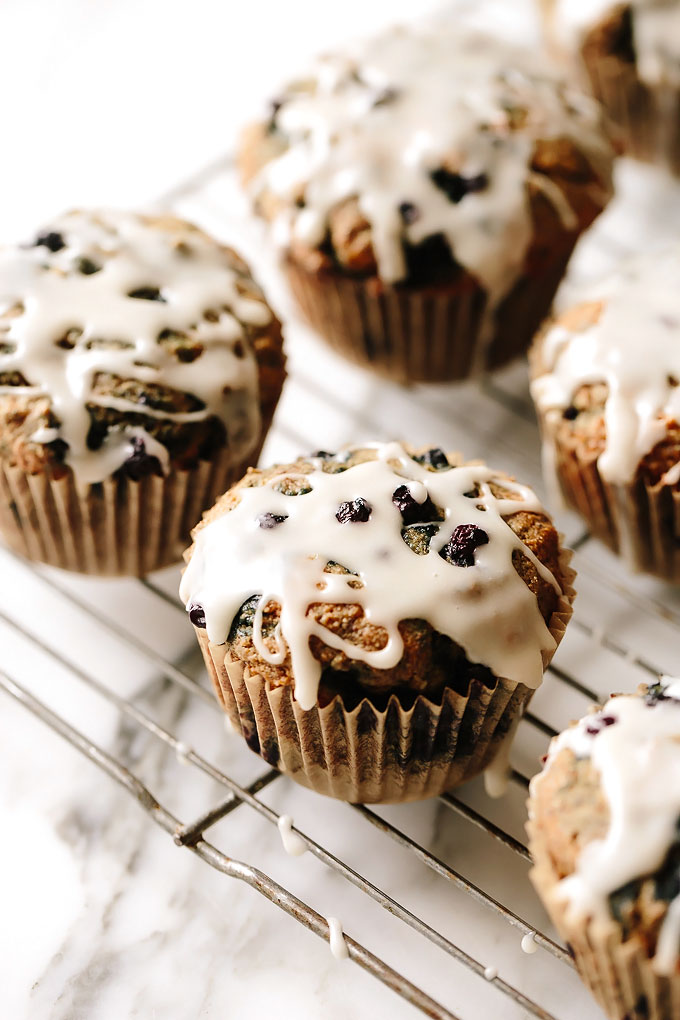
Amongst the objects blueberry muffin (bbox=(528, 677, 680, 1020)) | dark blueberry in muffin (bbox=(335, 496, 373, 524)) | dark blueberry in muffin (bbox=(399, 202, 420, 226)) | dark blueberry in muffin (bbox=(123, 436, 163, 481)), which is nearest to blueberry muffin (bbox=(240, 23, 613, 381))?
dark blueberry in muffin (bbox=(399, 202, 420, 226))

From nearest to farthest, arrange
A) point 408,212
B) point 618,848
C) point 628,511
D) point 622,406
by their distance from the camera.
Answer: point 618,848
point 622,406
point 628,511
point 408,212

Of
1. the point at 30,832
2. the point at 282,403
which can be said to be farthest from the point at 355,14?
the point at 30,832

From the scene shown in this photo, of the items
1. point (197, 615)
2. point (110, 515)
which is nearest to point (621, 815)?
point (197, 615)

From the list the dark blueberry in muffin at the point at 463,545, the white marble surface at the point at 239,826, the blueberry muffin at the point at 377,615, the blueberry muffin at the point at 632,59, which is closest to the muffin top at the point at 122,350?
the blueberry muffin at the point at 377,615

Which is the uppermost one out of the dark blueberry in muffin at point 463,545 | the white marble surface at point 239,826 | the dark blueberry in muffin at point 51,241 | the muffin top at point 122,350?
the dark blueberry in muffin at point 51,241

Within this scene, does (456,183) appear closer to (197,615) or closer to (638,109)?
(638,109)

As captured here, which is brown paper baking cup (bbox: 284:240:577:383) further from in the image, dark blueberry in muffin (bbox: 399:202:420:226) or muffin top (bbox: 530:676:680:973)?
muffin top (bbox: 530:676:680:973)

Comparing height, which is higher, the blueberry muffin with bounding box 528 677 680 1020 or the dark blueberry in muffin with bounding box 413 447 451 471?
the dark blueberry in muffin with bounding box 413 447 451 471

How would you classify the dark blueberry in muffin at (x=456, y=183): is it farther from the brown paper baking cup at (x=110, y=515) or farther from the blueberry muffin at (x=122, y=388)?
the brown paper baking cup at (x=110, y=515)
